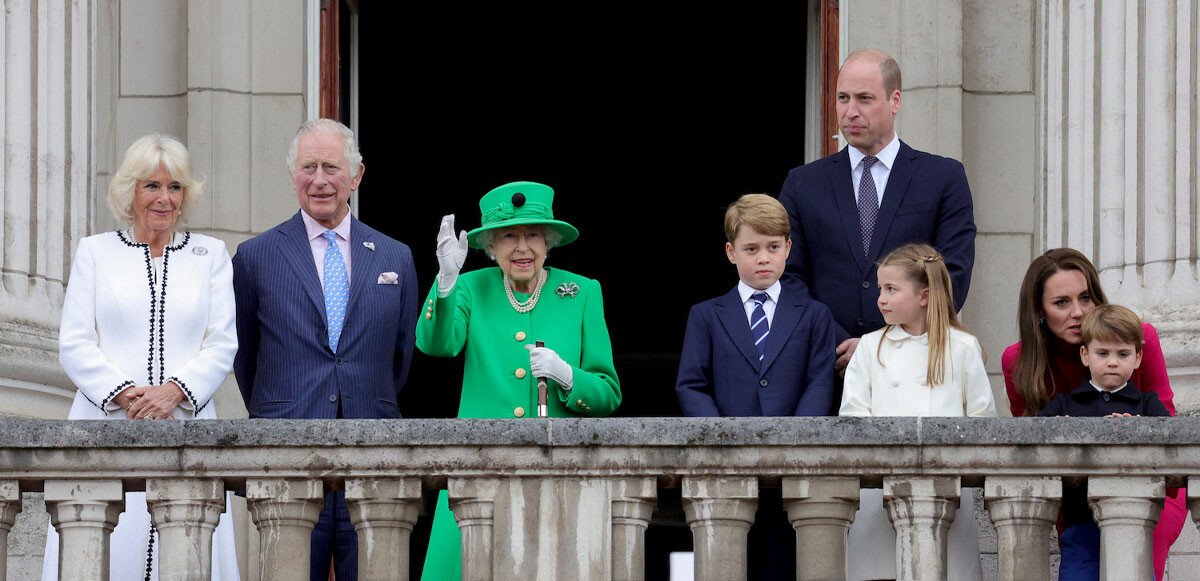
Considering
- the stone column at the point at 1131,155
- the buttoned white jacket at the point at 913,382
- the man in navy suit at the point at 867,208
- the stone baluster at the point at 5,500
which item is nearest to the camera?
the stone baluster at the point at 5,500

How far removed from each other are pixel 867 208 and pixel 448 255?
144cm

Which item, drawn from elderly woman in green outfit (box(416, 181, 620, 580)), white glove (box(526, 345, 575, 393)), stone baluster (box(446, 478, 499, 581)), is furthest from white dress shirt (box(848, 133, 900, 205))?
stone baluster (box(446, 478, 499, 581))

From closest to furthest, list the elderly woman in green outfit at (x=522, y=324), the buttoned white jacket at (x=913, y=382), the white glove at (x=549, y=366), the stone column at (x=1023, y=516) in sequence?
1. the stone column at (x=1023, y=516)
2. the buttoned white jacket at (x=913, y=382)
3. the white glove at (x=549, y=366)
4. the elderly woman in green outfit at (x=522, y=324)

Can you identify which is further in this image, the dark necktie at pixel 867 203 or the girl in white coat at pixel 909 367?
the dark necktie at pixel 867 203

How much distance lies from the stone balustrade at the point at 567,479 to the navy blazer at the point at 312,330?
2.22 ft

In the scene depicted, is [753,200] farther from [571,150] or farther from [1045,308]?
[571,150]

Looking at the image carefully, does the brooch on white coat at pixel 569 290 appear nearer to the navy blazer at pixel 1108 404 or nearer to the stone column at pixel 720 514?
the stone column at pixel 720 514

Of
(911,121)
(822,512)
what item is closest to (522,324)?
(822,512)

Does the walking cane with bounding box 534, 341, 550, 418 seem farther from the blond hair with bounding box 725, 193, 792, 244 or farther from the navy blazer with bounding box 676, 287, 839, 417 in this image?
the blond hair with bounding box 725, 193, 792, 244

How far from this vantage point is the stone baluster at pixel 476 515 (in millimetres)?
5336

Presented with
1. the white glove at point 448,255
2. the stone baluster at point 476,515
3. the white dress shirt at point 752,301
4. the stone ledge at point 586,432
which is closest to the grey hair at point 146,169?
the white glove at point 448,255

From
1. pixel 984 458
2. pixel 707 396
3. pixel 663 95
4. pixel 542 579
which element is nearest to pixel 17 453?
pixel 542 579

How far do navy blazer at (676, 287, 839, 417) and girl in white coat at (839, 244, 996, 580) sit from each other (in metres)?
0.21

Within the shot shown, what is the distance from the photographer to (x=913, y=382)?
586 cm
